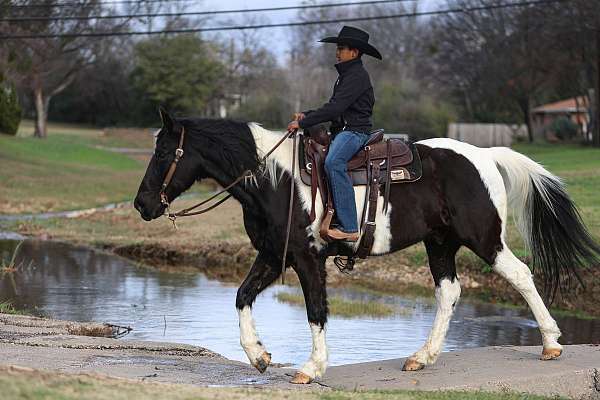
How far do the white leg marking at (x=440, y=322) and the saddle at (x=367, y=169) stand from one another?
967mm

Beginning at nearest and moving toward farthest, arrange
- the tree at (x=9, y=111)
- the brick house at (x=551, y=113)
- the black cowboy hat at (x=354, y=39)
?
1. the black cowboy hat at (x=354, y=39)
2. the tree at (x=9, y=111)
3. the brick house at (x=551, y=113)

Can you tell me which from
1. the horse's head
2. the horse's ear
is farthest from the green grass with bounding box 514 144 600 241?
the horse's ear

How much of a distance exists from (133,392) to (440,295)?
4018 mm

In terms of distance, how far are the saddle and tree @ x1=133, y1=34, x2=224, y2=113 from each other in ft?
238

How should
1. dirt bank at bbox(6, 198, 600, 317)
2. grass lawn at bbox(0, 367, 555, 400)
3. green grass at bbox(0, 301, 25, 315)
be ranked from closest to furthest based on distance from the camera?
grass lawn at bbox(0, 367, 555, 400) → green grass at bbox(0, 301, 25, 315) → dirt bank at bbox(6, 198, 600, 317)

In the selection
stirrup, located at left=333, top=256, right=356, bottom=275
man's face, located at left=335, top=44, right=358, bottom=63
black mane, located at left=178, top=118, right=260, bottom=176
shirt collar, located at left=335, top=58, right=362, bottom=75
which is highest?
man's face, located at left=335, top=44, right=358, bottom=63

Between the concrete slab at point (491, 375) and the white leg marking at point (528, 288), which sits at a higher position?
the white leg marking at point (528, 288)

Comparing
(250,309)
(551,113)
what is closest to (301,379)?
(250,309)

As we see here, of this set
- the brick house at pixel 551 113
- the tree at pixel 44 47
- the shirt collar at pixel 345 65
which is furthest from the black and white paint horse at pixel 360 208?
the brick house at pixel 551 113

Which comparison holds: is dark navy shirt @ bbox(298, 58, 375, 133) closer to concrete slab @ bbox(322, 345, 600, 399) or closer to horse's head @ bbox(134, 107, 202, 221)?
horse's head @ bbox(134, 107, 202, 221)

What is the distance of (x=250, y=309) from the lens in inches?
383

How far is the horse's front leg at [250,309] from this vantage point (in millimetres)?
9648

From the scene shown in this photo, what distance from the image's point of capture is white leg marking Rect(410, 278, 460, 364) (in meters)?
10.1

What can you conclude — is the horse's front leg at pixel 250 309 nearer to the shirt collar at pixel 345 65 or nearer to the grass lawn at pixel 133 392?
the grass lawn at pixel 133 392
